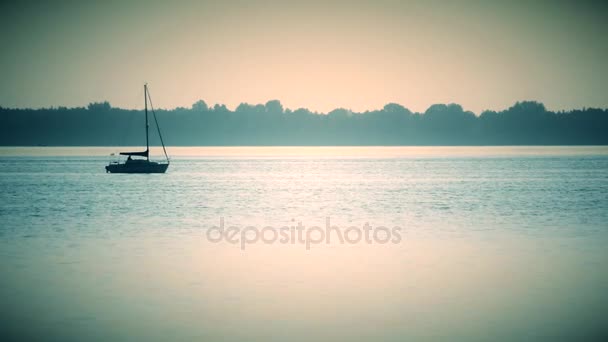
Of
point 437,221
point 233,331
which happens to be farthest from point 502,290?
point 437,221

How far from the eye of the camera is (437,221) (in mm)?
31391

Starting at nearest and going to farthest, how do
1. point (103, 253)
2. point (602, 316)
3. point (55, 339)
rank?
point (55, 339)
point (602, 316)
point (103, 253)

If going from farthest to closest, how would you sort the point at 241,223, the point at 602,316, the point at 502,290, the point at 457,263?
the point at 241,223 → the point at 457,263 → the point at 502,290 → the point at 602,316

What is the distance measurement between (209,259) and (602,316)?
39.3 ft

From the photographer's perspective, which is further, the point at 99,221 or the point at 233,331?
the point at 99,221

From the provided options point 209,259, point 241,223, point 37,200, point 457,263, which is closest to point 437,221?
point 241,223

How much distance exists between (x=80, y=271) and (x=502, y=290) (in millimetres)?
12115

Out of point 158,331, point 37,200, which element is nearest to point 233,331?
point 158,331

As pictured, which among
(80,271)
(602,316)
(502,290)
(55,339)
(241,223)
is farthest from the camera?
(241,223)

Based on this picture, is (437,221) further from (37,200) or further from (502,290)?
(37,200)

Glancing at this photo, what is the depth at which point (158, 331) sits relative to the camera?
12.5 metres

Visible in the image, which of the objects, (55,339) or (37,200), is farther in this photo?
(37,200)

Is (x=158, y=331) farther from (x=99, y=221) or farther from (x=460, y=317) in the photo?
(x=99, y=221)

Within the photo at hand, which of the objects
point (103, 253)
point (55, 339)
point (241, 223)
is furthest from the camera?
point (241, 223)
